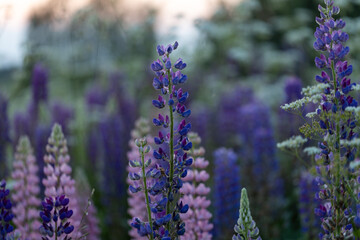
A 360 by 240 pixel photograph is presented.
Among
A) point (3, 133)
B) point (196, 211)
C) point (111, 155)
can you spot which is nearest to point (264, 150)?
point (111, 155)

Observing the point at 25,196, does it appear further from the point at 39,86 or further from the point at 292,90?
the point at 292,90

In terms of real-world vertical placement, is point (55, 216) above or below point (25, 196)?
below

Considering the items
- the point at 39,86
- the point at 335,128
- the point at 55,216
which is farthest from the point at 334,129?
the point at 39,86

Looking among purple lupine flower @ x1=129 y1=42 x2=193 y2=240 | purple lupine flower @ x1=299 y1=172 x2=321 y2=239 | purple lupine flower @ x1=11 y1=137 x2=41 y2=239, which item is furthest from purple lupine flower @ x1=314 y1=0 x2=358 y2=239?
purple lupine flower @ x1=11 y1=137 x2=41 y2=239

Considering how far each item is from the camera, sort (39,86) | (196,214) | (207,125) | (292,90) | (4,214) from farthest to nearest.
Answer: (207,125)
(39,86)
(292,90)
(196,214)
(4,214)

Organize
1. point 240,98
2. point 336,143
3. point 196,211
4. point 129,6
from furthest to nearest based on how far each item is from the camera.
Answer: point 129,6
point 240,98
point 196,211
point 336,143

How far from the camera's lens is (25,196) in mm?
2217

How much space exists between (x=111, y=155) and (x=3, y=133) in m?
0.85

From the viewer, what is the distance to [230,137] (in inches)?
191

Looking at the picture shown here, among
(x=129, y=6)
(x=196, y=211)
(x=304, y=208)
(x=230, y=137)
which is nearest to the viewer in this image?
(x=196, y=211)

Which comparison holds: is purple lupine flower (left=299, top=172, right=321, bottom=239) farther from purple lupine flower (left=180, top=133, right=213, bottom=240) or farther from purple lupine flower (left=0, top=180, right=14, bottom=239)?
purple lupine flower (left=0, top=180, right=14, bottom=239)

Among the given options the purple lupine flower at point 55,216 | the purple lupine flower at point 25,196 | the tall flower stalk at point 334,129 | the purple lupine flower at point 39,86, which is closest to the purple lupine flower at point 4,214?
the purple lupine flower at point 55,216

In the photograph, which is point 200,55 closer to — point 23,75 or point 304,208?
point 23,75

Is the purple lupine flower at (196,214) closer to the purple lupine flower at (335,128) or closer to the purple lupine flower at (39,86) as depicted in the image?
the purple lupine flower at (335,128)
